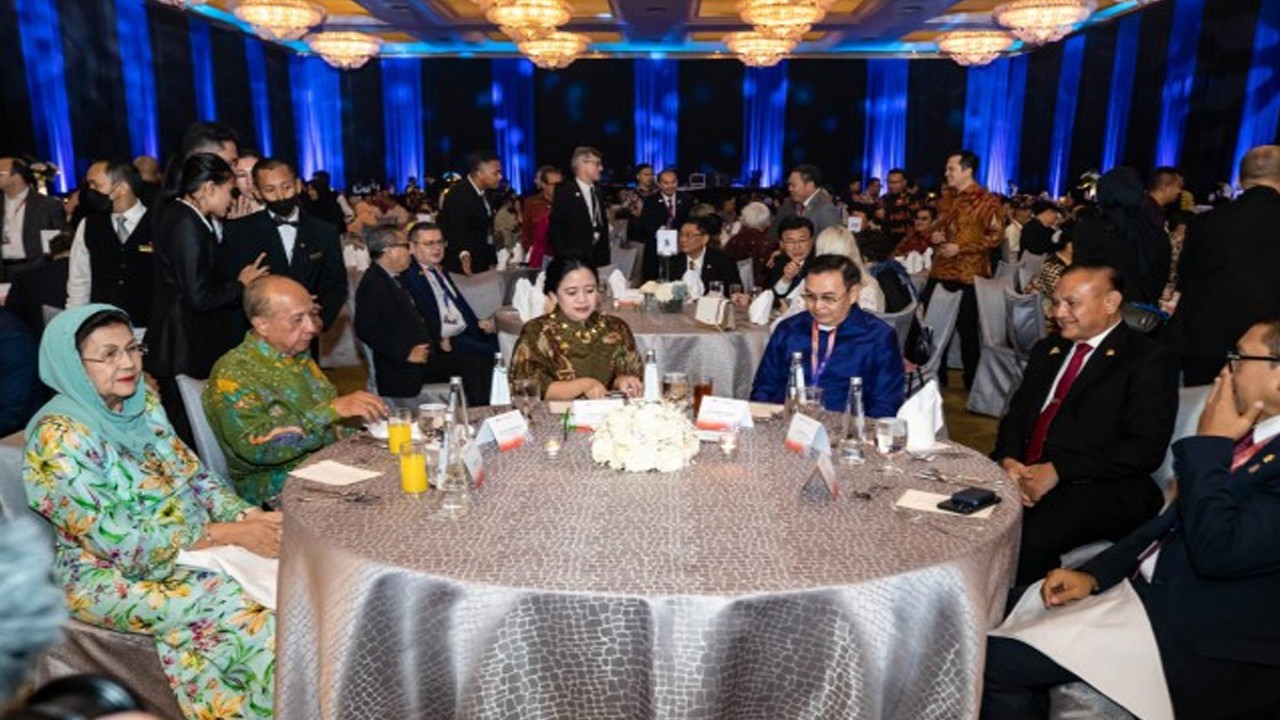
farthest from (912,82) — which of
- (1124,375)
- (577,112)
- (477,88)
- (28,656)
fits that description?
(28,656)

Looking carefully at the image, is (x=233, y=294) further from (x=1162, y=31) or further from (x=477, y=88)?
(x=477, y=88)

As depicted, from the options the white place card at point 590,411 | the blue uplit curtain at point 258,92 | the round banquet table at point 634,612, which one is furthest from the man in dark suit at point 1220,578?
the blue uplit curtain at point 258,92

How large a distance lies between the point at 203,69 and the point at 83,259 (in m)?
10.9

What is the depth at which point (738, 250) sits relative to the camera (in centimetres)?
757

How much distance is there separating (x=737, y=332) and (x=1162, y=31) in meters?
10.2

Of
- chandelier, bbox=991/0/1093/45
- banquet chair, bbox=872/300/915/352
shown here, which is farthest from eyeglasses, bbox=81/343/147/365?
chandelier, bbox=991/0/1093/45

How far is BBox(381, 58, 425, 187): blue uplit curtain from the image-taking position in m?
20.0

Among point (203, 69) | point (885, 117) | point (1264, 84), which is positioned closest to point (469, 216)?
point (1264, 84)

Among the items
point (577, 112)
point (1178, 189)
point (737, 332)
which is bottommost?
point (737, 332)

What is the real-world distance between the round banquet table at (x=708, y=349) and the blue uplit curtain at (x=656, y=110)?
16329 mm

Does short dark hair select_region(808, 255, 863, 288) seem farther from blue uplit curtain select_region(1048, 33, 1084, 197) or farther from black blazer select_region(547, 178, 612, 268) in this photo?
blue uplit curtain select_region(1048, 33, 1084, 197)

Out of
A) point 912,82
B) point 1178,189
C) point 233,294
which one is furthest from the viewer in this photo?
→ point 912,82

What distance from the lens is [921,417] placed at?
268 centimetres

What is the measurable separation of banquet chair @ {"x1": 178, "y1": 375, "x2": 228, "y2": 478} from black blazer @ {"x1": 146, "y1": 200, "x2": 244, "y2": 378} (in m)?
1.14
